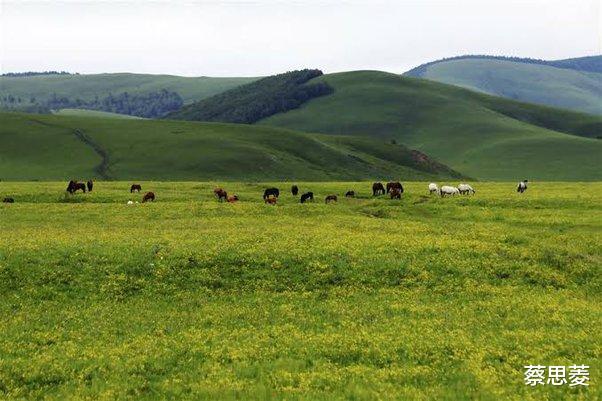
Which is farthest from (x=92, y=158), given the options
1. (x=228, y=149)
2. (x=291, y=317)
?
(x=291, y=317)

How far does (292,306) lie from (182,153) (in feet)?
359

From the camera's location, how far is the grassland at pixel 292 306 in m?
18.8

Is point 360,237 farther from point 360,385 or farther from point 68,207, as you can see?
point 68,207

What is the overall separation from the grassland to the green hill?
7446 centimetres

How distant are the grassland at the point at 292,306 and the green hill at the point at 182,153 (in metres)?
74.5

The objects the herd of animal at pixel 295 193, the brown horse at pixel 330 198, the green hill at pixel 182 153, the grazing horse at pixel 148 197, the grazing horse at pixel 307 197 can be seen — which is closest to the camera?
the grazing horse at pixel 148 197

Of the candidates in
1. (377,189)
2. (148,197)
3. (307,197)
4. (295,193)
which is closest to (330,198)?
(307,197)

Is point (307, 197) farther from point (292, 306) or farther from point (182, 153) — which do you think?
point (182, 153)

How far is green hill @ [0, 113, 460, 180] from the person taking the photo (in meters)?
120

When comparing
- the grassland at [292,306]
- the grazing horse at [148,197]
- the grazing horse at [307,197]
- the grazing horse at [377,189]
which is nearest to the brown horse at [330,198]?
the grazing horse at [307,197]

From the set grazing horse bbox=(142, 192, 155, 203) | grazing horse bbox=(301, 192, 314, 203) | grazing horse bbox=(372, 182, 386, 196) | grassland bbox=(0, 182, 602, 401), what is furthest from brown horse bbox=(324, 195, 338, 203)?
grazing horse bbox=(142, 192, 155, 203)

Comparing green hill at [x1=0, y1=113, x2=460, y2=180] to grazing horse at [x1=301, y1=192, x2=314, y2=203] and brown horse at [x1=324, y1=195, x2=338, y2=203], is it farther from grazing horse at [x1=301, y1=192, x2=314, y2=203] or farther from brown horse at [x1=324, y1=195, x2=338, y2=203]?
brown horse at [x1=324, y1=195, x2=338, y2=203]

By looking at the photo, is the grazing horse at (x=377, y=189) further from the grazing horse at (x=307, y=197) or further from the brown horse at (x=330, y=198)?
the grazing horse at (x=307, y=197)

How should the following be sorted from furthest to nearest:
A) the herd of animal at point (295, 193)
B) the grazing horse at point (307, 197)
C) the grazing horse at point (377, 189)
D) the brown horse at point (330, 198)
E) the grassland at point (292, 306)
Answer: the grazing horse at point (377, 189) < the brown horse at point (330, 198) < the grazing horse at point (307, 197) < the herd of animal at point (295, 193) < the grassland at point (292, 306)
